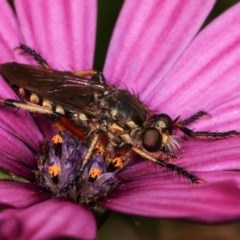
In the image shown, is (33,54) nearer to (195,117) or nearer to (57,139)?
(57,139)

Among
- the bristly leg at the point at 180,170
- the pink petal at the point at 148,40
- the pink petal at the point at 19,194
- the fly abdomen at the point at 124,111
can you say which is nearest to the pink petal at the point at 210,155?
the bristly leg at the point at 180,170

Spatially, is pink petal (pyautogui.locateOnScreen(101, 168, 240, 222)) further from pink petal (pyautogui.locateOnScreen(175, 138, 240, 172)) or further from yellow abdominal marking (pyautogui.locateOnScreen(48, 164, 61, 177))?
yellow abdominal marking (pyautogui.locateOnScreen(48, 164, 61, 177))

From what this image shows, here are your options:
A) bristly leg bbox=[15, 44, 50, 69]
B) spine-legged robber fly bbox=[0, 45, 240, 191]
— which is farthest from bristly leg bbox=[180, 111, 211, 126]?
bristly leg bbox=[15, 44, 50, 69]

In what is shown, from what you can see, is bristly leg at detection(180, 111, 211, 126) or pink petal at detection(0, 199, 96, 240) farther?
bristly leg at detection(180, 111, 211, 126)

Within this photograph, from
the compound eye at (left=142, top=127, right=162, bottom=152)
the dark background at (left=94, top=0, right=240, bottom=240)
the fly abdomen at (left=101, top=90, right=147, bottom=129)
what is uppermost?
the fly abdomen at (left=101, top=90, right=147, bottom=129)

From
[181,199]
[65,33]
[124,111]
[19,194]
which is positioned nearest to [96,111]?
[124,111]

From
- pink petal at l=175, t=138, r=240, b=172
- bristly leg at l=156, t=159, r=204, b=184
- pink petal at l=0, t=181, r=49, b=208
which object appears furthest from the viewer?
pink petal at l=175, t=138, r=240, b=172

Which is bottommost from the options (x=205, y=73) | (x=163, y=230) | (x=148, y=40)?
(x=163, y=230)
